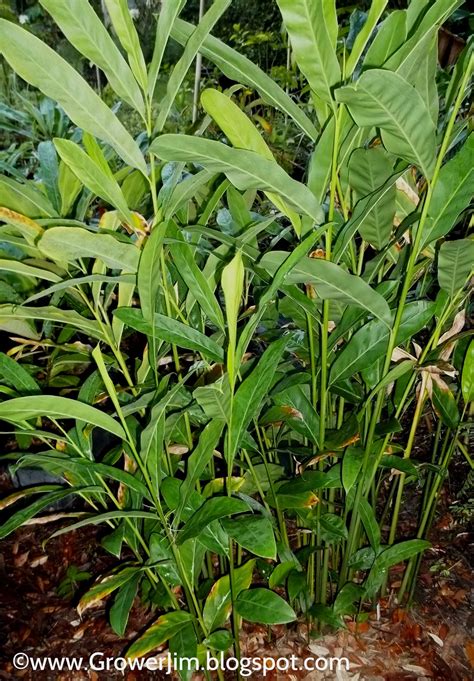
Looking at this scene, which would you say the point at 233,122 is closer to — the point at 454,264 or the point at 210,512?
the point at 454,264

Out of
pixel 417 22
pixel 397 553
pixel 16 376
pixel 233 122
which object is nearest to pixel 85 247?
pixel 233 122

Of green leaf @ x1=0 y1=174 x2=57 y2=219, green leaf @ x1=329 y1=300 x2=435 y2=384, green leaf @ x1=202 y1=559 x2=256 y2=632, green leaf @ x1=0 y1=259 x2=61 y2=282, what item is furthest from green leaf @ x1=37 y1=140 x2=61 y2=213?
green leaf @ x1=202 y1=559 x2=256 y2=632

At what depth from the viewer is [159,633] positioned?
773mm

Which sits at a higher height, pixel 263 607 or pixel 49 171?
pixel 49 171

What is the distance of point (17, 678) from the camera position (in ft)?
3.41

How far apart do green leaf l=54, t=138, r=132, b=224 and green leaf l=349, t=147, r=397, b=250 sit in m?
0.28

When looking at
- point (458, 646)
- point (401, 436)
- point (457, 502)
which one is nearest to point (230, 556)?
point (458, 646)

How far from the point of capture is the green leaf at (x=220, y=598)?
82cm

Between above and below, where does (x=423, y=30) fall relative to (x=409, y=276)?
above

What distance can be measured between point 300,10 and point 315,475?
0.57 m

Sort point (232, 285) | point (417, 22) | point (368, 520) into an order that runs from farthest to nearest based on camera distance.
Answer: point (368, 520)
point (417, 22)
point (232, 285)

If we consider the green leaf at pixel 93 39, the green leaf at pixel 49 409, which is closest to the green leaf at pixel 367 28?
the green leaf at pixel 93 39

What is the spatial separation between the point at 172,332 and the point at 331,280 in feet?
0.61

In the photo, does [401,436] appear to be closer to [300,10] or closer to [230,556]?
[230,556]
